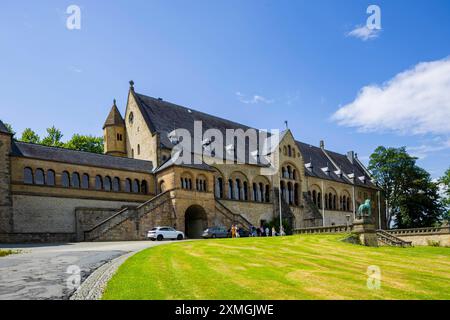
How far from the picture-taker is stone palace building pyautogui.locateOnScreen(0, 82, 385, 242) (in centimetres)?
3600

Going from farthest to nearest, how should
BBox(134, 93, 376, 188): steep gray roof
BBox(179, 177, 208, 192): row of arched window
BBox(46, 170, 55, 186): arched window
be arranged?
BBox(134, 93, 376, 188): steep gray roof → BBox(179, 177, 208, 192): row of arched window → BBox(46, 170, 55, 186): arched window

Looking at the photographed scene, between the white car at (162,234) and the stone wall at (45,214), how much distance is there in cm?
657

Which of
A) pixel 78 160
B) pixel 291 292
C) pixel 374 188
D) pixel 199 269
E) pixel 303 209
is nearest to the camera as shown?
pixel 291 292

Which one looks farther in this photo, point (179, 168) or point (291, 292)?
point (179, 168)

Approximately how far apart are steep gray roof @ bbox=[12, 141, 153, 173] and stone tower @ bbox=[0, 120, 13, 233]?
962 millimetres

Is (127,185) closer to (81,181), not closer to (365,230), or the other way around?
(81,181)

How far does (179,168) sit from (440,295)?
33033mm

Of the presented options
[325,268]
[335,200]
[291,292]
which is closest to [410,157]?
[335,200]

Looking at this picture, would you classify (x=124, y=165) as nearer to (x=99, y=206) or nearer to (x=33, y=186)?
(x=99, y=206)

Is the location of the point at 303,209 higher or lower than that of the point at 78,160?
lower

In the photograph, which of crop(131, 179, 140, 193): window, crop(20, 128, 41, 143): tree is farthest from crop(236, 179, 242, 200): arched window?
crop(20, 128, 41, 143): tree

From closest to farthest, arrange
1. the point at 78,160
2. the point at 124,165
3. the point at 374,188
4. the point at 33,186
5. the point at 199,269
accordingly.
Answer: the point at 199,269
the point at 33,186
the point at 78,160
the point at 124,165
the point at 374,188

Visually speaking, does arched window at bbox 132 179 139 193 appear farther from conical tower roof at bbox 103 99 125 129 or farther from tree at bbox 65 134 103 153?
tree at bbox 65 134 103 153
